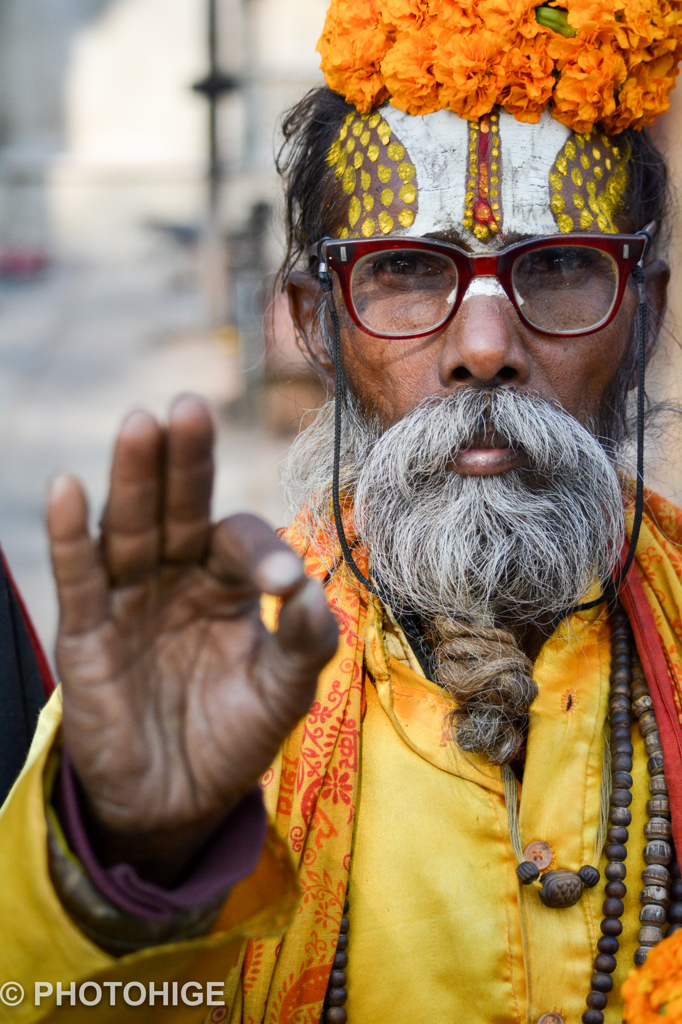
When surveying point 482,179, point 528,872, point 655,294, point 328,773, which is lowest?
point 528,872

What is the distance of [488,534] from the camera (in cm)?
174

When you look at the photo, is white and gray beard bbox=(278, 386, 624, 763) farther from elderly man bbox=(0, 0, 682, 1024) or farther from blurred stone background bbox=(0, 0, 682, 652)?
blurred stone background bbox=(0, 0, 682, 652)

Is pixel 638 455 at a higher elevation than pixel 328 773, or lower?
higher

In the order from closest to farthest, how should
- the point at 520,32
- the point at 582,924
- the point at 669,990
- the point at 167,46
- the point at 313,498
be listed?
the point at 669,990 → the point at 582,924 → the point at 520,32 → the point at 313,498 → the point at 167,46

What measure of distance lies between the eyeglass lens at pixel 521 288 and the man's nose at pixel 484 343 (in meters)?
0.04

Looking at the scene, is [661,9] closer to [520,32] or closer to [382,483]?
[520,32]

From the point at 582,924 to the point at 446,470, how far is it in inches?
32.9

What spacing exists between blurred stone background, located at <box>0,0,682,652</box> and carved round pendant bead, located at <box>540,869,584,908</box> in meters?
4.42

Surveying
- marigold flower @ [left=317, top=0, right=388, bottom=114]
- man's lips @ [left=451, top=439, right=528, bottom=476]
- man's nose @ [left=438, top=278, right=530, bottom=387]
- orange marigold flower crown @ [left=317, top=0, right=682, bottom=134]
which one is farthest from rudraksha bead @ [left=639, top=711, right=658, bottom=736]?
marigold flower @ [left=317, top=0, right=388, bottom=114]

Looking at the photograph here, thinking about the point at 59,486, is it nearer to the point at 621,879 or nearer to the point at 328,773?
the point at 328,773

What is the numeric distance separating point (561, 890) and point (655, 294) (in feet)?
4.34

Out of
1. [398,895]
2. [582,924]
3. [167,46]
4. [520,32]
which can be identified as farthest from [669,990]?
[167,46]

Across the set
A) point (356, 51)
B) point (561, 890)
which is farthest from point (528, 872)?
point (356, 51)

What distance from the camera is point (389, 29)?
1.78 m
